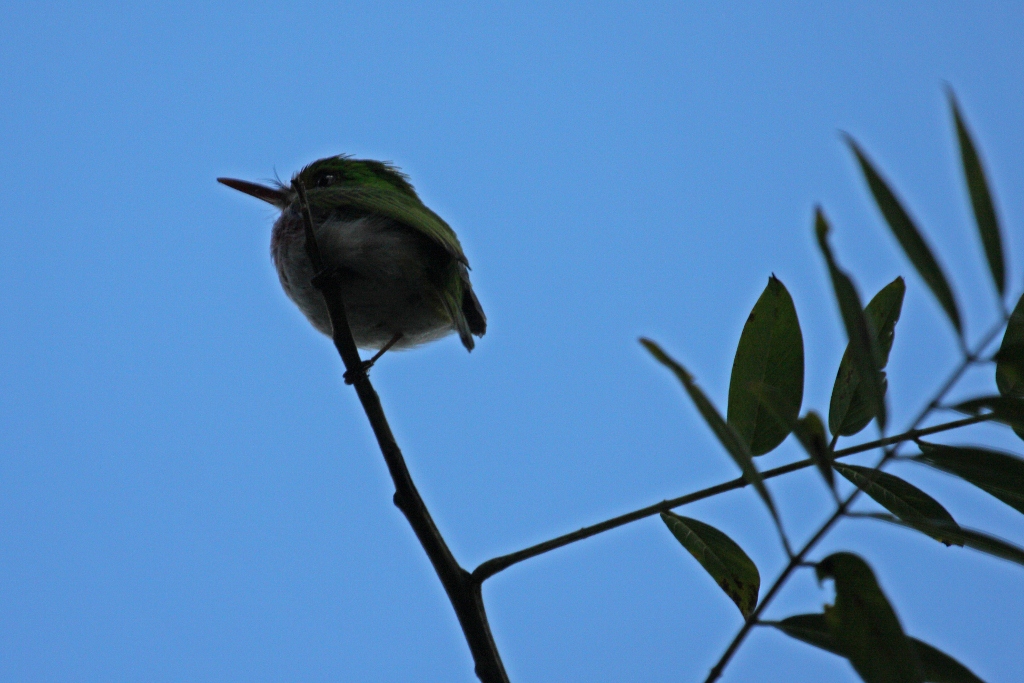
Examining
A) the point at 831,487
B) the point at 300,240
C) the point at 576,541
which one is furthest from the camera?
the point at 300,240

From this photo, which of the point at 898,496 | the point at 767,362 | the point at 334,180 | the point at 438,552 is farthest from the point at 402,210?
the point at 898,496

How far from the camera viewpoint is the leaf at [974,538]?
1.13m

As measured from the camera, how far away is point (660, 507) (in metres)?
1.73

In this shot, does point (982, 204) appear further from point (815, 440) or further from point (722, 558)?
point (722, 558)

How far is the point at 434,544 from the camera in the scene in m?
2.02

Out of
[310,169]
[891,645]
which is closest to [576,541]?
[891,645]

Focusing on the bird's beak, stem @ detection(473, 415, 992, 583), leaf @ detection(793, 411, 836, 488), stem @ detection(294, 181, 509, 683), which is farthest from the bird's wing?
leaf @ detection(793, 411, 836, 488)

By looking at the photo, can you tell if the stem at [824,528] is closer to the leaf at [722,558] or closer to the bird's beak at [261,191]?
the leaf at [722,558]

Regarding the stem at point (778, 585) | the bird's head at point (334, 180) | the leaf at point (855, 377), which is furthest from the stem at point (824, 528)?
the bird's head at point (334, 180)

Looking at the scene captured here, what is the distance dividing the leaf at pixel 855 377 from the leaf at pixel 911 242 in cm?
52

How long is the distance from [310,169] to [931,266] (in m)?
4.31

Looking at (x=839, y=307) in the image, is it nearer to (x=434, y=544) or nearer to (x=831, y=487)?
(x=831, y=487)

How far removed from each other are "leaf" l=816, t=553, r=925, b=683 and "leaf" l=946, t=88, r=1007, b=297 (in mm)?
472

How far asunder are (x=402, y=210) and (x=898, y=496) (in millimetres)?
2867
